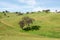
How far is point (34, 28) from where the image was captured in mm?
76812

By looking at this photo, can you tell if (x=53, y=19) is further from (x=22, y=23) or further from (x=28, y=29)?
(x=28, y=29)

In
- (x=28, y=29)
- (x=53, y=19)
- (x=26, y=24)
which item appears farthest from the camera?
(x=53, y=19)

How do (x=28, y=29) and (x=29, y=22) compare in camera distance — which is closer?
(x=28, y=29)

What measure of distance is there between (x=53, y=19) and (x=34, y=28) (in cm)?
3096

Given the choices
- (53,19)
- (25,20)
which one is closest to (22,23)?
(25,20)

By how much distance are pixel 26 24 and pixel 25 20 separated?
2278 millimetres

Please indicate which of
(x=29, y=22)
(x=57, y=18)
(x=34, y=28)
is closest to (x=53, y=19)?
(x=57, y=18)

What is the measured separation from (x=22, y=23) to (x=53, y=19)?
22937mm

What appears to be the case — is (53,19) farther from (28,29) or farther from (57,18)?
(28,29)

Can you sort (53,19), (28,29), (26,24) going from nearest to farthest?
1. (28,29)
2. (26,24)
3. (53,19)

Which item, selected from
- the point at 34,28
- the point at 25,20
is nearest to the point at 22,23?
the point at 25,20

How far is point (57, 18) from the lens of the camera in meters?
107

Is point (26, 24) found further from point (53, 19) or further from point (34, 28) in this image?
point (53, 19)

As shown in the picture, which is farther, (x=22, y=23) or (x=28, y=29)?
A: (x=22, y=23)
